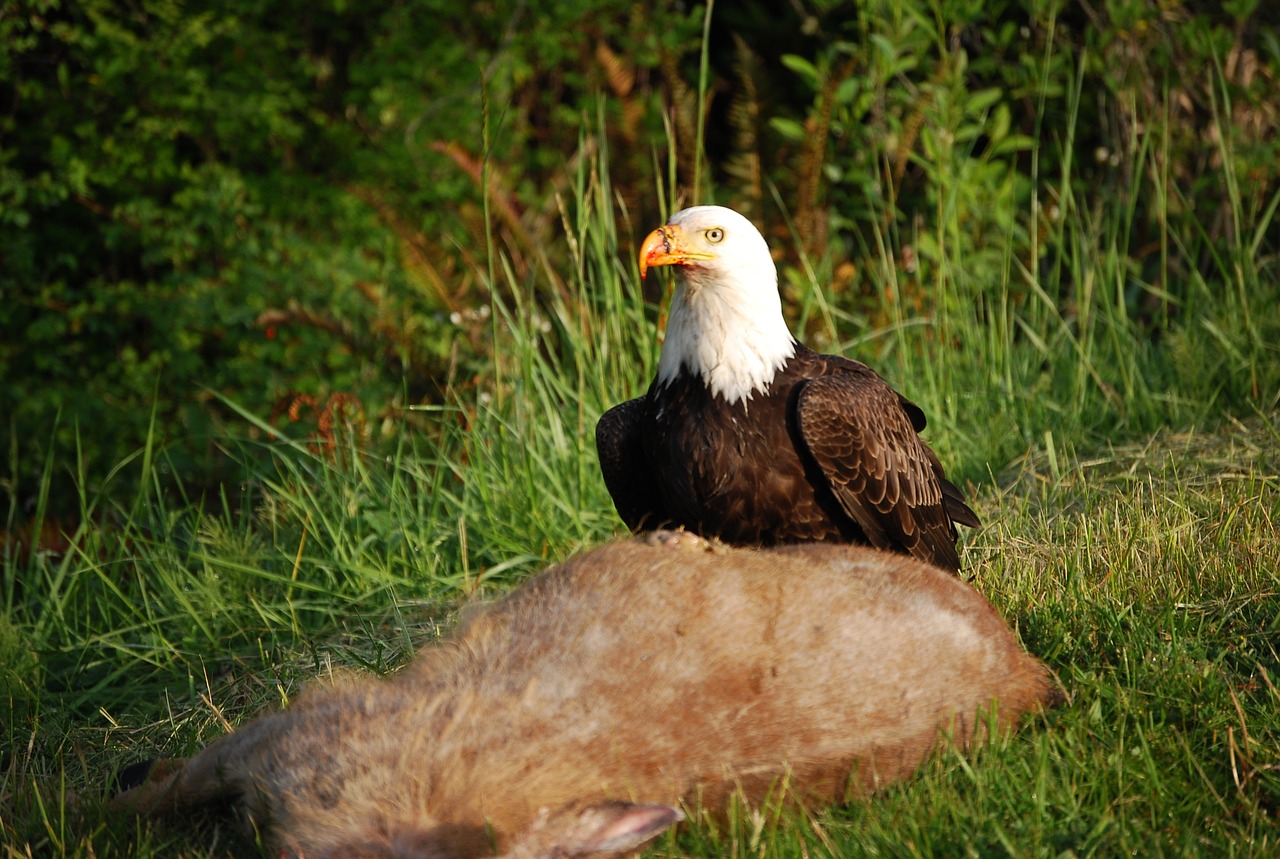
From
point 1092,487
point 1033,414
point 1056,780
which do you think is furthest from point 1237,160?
point 1056,780

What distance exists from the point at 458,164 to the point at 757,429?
4.47 metres

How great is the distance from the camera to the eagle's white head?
13.8 feet

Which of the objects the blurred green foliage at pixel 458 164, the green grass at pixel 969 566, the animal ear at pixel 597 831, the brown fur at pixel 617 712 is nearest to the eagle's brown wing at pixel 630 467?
the green grass at pixel 969 566

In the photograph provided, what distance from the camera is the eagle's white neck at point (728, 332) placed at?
422cm

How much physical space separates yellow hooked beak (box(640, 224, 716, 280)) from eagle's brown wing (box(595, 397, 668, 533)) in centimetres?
52

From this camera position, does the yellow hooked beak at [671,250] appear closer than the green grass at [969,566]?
No

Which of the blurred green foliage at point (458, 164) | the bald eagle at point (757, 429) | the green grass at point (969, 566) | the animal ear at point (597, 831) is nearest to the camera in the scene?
the animal ear at point (597, 831)

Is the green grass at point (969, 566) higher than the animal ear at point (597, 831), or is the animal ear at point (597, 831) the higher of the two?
the animal ear at point (597, 831)

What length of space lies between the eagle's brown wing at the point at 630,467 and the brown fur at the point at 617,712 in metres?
1.57

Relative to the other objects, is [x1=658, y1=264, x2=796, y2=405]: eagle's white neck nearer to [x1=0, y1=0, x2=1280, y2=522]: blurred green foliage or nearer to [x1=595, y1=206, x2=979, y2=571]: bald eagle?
[x1=595, y1=206, x2=979, y2=571]: bald eagle

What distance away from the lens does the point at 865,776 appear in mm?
2586

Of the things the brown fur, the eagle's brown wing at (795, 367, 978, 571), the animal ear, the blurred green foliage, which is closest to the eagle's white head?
the eagle's brown wing at (795, 367, 978, 571)

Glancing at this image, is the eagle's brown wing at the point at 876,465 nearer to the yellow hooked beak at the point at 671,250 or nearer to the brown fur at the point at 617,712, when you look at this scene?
the yellow hooked beak at the point at 671,250

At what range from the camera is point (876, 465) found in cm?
422
